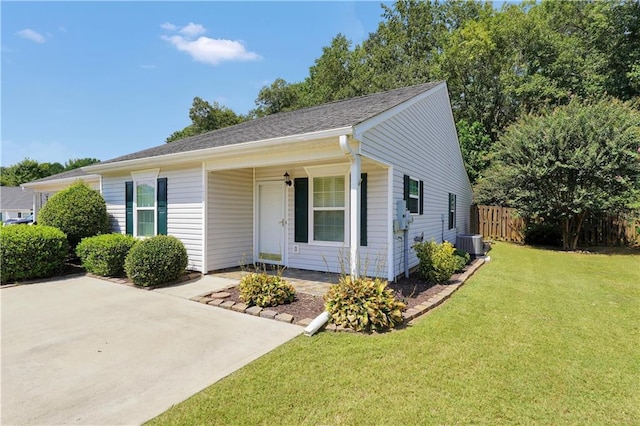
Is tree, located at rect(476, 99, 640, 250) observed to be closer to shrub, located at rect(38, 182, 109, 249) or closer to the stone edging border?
the stone edging border

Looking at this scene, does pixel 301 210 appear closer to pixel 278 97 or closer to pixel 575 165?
pixel 575 165

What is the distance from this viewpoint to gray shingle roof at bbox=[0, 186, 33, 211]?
31.1 m

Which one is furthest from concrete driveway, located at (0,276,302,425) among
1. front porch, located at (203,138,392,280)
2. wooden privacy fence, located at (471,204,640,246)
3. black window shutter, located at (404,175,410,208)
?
wooden privacy fence, located at (471,204,640,246)

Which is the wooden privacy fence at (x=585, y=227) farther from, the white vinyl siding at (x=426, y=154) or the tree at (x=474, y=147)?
the tree at (x=474, y=147)

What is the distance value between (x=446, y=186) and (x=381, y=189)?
18.5ft

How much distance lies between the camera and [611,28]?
17125mm

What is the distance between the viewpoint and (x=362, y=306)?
413cm

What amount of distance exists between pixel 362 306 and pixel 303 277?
2.75 meters

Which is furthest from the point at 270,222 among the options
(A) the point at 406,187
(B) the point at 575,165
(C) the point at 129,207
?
(B) the point at 575,165

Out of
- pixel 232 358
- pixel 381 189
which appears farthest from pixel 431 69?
pixel 232 358

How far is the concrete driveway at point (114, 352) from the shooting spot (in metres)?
2.50

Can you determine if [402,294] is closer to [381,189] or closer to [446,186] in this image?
[381,189]

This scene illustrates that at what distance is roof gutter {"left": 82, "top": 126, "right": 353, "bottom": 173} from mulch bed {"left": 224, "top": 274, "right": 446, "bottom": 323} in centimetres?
264

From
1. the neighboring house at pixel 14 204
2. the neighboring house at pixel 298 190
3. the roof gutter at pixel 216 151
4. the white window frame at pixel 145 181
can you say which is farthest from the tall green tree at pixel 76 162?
the white window frame at pixel 145 181
